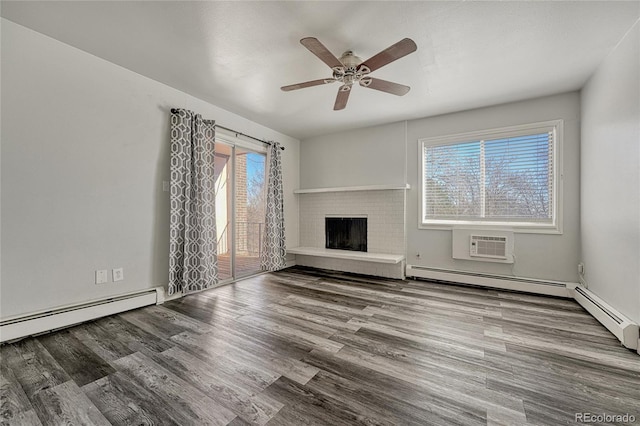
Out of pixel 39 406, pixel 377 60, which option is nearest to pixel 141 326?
pixel 39 406

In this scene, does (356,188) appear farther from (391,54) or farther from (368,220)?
(391,54)

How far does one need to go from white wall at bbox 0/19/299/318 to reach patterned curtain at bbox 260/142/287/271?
163 centimetres

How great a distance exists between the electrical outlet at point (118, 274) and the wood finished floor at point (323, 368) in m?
0.36

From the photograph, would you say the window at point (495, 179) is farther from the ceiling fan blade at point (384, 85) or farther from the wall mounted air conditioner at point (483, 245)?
the ceiling fan blade at point (384, 85)

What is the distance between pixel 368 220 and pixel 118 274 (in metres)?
3.45

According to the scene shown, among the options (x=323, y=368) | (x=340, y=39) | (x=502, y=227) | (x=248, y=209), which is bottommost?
(x=323, y=368)

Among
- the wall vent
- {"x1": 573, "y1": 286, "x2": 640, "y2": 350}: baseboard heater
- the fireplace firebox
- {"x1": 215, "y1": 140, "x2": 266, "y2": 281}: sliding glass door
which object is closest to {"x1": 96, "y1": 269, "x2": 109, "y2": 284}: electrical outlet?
{"x1": 215, "y1": 140, "x2": 266, "y2": 281}: sliding glass door

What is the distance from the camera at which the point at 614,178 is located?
241cm

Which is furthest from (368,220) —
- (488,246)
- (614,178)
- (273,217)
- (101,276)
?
(101,276)

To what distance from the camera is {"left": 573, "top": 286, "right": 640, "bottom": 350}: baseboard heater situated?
2.00 m

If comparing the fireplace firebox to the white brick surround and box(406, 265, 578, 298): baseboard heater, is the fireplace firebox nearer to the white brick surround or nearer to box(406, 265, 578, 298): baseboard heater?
the white brick surround

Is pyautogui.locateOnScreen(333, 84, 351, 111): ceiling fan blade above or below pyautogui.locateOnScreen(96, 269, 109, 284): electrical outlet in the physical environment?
above

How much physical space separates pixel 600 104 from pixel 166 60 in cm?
433

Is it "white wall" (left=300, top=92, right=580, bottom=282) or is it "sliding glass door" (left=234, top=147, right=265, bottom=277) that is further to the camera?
"sliding glass door" (left=234, top=147, right=265, bottom=277)
